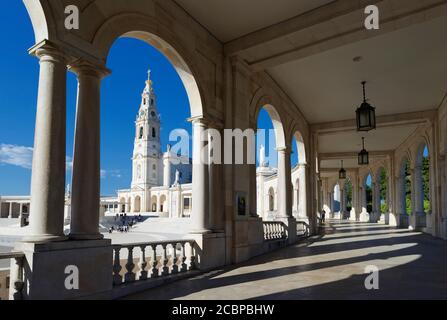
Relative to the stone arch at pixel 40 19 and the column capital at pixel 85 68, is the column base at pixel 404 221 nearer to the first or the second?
the column capital at pixel 85 68

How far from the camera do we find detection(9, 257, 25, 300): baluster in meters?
5.07

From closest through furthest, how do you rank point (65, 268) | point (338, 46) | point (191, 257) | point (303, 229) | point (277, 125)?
point (65, 268) → point (191, 257) → point (338, 46) → point (277, 125) → point (303, 229)

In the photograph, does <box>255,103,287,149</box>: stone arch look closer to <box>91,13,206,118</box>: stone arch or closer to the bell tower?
<box>91,13,206,118</box>: stone arch

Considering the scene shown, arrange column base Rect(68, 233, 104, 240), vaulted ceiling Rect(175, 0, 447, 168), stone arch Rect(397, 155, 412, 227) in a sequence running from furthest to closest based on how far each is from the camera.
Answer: stone arch Rect(397, 155, 412, 227) < vaulted ceiling Rect(175, 0, 447, 168) < column base Rect(68, 233, 104, 240)

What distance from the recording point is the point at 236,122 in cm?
1073

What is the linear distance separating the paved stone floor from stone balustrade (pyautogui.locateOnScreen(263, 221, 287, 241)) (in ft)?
6.14

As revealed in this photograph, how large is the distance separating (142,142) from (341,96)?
277 feet

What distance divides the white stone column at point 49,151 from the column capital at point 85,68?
46 centimetres

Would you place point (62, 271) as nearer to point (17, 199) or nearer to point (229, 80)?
point (229, 80)

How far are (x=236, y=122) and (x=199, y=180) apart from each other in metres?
2.31

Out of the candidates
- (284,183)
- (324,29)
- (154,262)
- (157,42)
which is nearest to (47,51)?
(157,42)

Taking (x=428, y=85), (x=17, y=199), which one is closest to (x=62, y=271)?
(x=428, y=85)

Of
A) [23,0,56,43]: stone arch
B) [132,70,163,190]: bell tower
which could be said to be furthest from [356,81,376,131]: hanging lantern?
[132,70,163,190]: bell tower

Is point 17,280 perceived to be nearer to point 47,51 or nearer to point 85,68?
point 47,51
